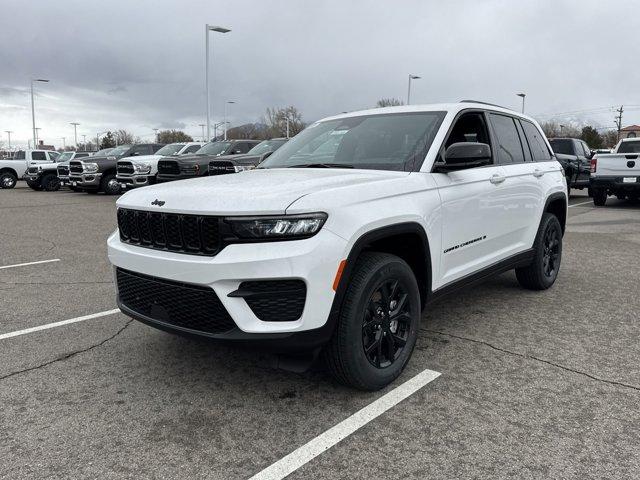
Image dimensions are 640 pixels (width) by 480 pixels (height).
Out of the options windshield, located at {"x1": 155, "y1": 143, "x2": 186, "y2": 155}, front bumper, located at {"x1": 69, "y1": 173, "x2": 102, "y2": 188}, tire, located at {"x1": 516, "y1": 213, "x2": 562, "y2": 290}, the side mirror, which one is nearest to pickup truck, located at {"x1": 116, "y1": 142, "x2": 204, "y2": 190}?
windshield, located at {"x1": 155, "y1": 143, "x2": 186, "y2": 155}

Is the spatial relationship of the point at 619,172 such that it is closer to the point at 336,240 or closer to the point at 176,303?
the point at 336,240

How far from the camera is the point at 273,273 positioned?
2648 mm

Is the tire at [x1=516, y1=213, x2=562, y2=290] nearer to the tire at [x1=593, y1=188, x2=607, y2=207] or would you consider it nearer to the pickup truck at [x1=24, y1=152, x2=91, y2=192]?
the tire at [x1=593, y1=188, x2=607, y2=207]

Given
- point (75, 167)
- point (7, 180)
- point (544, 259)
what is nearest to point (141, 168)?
point (75, 167)

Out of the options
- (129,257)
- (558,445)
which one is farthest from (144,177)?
(558,445)

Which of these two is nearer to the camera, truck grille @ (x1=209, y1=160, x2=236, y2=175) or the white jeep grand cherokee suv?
the white jeep grand cherokee suv

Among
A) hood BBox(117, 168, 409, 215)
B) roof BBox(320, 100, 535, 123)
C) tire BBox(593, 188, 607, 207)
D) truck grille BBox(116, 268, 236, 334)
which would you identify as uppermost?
roof BBox(320, 100, 535, 123)

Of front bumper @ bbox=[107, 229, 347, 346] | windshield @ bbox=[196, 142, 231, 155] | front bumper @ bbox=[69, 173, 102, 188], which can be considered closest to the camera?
front bumper @ bbox=[107, 229, 347, 346]

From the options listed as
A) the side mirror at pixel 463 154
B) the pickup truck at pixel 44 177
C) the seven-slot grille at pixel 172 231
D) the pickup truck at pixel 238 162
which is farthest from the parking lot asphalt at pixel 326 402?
the pickup truck at pixel 44 177

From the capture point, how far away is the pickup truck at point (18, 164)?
2600cm

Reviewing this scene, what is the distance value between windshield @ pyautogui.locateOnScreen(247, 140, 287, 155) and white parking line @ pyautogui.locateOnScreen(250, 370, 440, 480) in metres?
12.4

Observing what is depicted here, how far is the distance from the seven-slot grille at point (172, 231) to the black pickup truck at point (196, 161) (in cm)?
1236

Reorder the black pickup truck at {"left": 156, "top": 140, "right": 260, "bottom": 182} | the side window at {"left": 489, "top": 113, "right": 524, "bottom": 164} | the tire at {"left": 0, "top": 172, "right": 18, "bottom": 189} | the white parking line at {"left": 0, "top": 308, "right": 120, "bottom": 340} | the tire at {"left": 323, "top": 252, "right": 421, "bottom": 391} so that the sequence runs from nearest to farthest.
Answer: the tire at {"left": 323, "top": 252, "right": 421, "bottom": 391}
the white parking line at {"left": 0, "top": 308, "right": 120, "bottom": 340}
the side window at {"left": 489, "top": 113, "right": 524, "bottom": 164}
the black pickup truck at {"left": 156, "top": 140, "right": 260, "bottom": 182}
the tire at {"left": 0, "top": 172, "right": 18, "bottom": 189}

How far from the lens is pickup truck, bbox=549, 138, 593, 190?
16.6 metres
